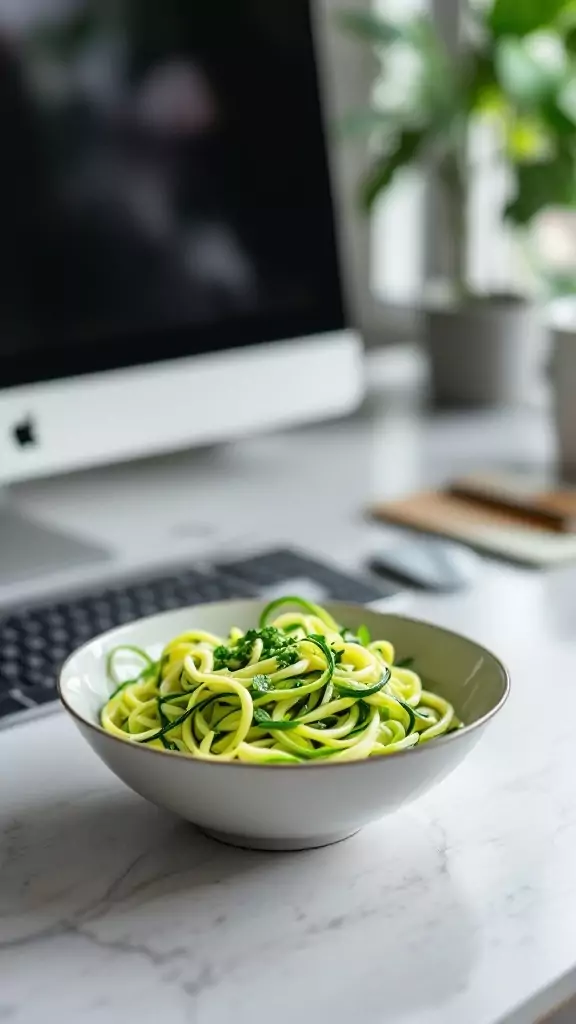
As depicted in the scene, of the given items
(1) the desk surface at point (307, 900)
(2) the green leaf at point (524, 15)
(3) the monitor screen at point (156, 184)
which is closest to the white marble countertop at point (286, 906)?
(1) the desk surface at point (307, 900)

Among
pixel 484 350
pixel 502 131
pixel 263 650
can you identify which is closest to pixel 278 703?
pixel 263 650

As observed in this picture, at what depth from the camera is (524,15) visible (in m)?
1.42

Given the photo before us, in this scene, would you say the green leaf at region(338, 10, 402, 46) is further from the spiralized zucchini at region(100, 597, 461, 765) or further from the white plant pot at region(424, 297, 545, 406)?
the spiralized zucchini at region(100, 597, 461, 765)

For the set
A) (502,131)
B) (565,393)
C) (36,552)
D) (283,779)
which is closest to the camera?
(283,779)

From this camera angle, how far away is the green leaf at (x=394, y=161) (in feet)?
4.95

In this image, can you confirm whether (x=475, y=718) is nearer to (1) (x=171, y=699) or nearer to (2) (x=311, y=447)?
(1) (x=171, y=699)

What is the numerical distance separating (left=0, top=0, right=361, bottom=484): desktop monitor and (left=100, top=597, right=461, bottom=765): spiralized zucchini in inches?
14.1

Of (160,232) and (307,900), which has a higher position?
(160,232)

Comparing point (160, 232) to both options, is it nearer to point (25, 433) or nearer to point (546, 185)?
point (25, 433)

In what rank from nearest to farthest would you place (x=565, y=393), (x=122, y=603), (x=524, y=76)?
1. (x=122, y=603)
2. (x=565, y=393)
3. (x=524, y=76)

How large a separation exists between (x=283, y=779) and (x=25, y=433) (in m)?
0.50

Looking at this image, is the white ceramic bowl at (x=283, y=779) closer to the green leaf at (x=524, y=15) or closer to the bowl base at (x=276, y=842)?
the bowl base at (x=276, y=842)

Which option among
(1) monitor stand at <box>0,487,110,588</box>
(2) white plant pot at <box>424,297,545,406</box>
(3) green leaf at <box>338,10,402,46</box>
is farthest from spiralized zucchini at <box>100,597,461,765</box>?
(3) green leaf at <box>338,10,402,46</box>

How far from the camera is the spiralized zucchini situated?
571 millimetres
